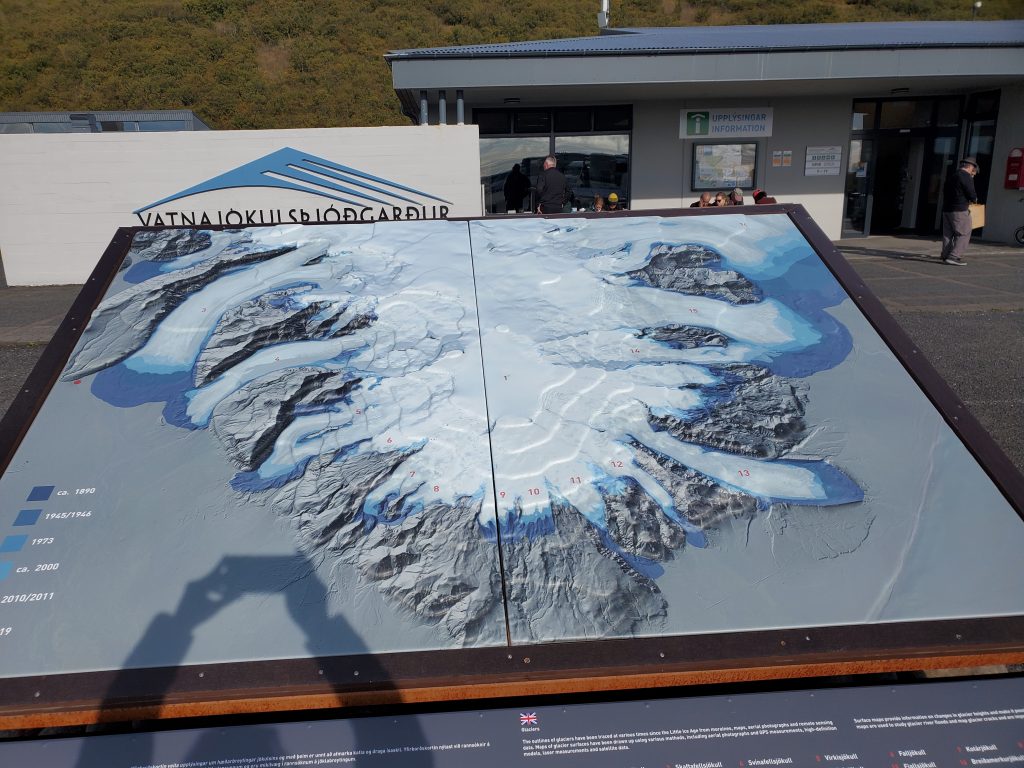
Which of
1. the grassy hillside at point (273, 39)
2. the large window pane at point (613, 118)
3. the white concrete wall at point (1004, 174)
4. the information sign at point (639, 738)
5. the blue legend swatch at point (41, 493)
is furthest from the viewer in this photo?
the grassy hillside at point (273, 39)

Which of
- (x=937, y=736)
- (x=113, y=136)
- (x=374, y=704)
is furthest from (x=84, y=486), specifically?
(x=113, y=136)

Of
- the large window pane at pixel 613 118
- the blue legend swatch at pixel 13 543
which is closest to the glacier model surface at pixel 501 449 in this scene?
the blue legend swatch at pixel 13 543

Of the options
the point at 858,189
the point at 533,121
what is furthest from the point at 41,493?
the point at 858,189

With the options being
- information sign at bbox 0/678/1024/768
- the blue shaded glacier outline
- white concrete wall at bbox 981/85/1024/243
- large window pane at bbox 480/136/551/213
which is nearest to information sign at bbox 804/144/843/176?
white concrete wall at bbox 981/85/1024/243

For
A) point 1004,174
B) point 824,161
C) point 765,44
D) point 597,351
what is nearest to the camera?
point 597,351

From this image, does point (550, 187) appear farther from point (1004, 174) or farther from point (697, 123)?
point (1004, 174)

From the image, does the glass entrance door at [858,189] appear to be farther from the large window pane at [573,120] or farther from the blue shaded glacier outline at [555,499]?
the blue shaded glacier outline at [555,499]
